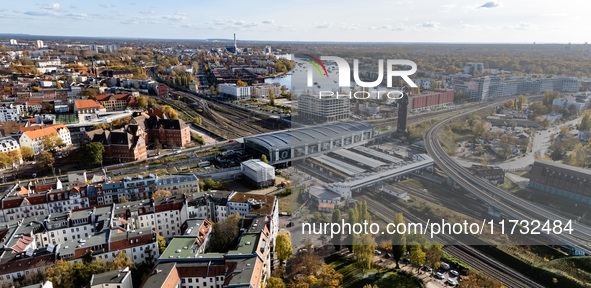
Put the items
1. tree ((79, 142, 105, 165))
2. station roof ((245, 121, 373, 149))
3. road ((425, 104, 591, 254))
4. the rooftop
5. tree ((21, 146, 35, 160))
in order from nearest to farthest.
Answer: the rooftop → road ((425, 104, 591, 254)) → station roof ((245, 121, 373, 149)) → tree ((79, 142, 105, 165)) → tree ((21, 146, 35, 160))

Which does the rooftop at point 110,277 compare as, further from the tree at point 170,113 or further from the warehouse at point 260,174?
the tree at point 170,113

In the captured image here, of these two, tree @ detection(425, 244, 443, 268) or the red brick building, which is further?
the red brick building

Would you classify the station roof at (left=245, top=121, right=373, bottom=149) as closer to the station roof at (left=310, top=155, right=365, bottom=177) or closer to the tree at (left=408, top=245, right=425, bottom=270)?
the station roof at (left=310, top=155, right=365, bottom=177)

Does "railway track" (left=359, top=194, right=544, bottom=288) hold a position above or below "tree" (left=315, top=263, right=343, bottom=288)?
below

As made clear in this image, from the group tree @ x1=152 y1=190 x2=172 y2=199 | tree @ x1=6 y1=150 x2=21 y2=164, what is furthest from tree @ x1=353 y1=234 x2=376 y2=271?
tree @ x1=6 y1=150 x2=21 y2=164

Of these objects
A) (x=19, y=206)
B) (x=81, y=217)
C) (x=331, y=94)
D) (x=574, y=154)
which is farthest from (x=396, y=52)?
(x=19, y=206)

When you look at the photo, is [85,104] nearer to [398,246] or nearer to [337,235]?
[337,235]
